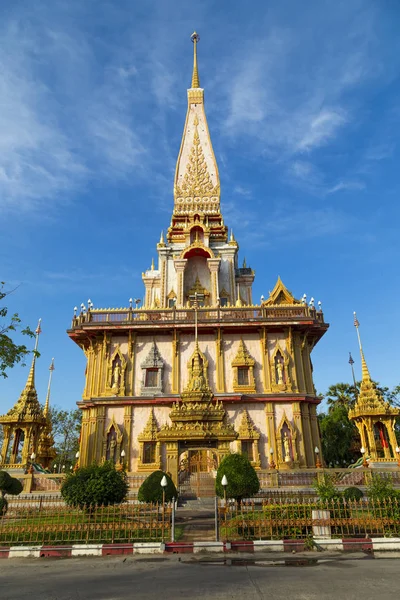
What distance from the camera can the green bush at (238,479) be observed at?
13461mm

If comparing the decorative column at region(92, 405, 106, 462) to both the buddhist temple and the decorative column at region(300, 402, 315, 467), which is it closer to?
the buddhist temple

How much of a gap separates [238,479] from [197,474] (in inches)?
354

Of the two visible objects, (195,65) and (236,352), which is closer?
(236,352)

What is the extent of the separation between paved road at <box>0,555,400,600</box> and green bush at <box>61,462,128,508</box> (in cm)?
340

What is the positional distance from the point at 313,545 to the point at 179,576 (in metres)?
4.29

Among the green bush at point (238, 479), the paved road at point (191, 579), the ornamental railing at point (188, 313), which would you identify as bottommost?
the paved road at point (191, 579)

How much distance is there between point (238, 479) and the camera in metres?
13.5

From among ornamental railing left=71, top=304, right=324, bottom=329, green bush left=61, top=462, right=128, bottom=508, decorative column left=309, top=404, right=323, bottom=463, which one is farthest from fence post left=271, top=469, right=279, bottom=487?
ornamental railing left=71, top=304, right=324, bottom=329

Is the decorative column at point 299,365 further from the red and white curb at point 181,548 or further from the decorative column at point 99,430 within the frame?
the red and white curb at point 181,548

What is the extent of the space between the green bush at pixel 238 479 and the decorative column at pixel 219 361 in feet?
37.0

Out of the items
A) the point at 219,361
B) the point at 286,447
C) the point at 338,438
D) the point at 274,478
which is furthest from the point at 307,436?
the point at 338,438

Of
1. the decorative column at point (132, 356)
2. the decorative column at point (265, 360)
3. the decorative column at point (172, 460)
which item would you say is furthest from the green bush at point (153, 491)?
the decorative column at point (265, 360)

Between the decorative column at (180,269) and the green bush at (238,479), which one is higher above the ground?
the decorative column at (180,269)

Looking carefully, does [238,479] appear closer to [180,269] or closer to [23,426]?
[23,426]
